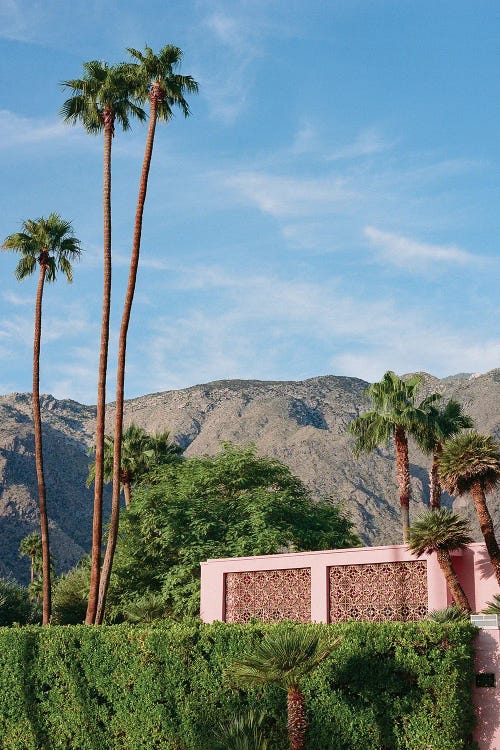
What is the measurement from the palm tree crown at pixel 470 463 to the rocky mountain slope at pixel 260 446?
3291 inches

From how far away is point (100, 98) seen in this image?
114ft

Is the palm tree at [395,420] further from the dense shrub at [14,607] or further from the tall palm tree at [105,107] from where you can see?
the dense shrub at [14,607]

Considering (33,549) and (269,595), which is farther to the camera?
(33,549)

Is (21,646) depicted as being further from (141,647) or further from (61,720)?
(141,647)

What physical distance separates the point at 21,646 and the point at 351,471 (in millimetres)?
110743

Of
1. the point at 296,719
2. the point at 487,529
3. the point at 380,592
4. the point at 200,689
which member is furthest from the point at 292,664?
the point at 487,529

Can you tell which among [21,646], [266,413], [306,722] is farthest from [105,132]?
[266,413]

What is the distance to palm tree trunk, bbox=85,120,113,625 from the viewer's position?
31.3 metres

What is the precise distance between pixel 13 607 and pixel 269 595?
130 ft

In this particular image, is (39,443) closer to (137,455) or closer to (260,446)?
(137,455)

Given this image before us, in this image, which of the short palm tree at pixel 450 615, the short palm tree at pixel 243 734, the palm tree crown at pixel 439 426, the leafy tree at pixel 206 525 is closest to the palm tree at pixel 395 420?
the palm tree crown at pixel 439 426

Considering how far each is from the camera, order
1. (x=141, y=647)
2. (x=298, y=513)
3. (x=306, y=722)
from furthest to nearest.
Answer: (x=298, y=513) → (x=141, y=647) → (x=306, y=722)

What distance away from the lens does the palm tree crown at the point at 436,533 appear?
79.0ft

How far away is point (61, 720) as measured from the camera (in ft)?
84.1
